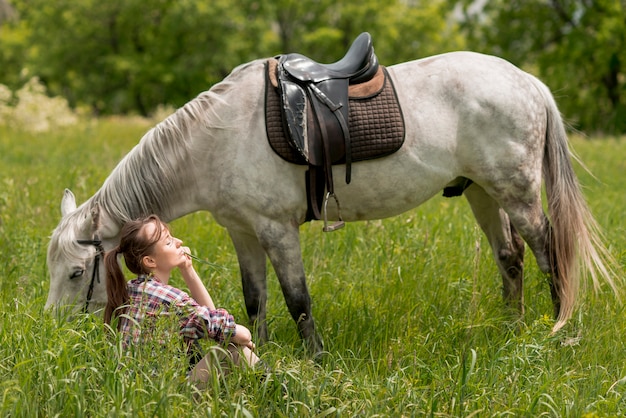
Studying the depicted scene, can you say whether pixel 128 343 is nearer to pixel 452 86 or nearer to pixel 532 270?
pixel 452 86

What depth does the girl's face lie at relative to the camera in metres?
3.12

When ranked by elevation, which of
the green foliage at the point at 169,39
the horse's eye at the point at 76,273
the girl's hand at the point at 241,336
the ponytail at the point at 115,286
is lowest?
the green foliage at the point at 169,39

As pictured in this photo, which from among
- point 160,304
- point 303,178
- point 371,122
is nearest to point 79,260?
point 160,304

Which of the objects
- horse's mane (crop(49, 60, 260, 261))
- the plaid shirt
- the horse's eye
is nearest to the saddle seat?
horse's mane (crop(49, 60, 260, 261))

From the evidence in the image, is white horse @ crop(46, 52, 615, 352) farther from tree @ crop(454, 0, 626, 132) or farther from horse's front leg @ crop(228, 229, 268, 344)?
tree @ crop(454, 0, 626, 132)

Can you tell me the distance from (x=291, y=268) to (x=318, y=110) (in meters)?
0.89

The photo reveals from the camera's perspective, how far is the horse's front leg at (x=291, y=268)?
12.3 feet

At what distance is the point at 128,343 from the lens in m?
3.11

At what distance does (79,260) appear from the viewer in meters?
3.60

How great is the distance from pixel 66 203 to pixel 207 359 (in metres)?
1.49

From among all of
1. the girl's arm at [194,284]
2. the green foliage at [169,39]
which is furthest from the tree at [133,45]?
the girl's arm at [194,284]

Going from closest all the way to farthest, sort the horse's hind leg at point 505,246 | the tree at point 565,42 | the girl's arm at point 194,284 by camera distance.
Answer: the girl's arm at point 194,284 < the horse's hind leg at point 505,246 < the tree at point 565,42

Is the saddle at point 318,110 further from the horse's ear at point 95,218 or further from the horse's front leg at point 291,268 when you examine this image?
the horse's ear at point 95,218

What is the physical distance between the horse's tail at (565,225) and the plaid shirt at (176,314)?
2.20 metres
